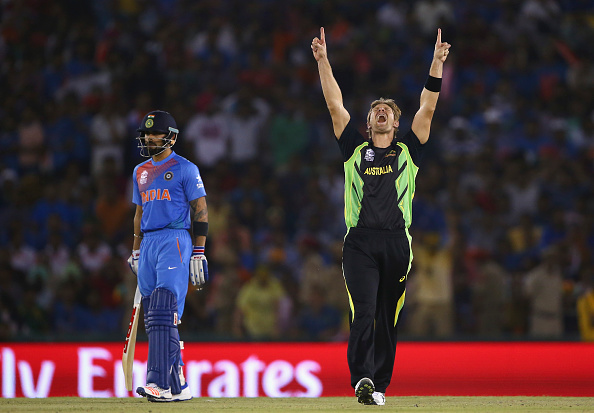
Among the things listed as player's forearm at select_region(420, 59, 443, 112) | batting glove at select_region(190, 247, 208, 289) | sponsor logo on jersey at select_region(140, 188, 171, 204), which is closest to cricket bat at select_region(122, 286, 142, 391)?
A: batting glove at select_region(190, 247, 208, 289)

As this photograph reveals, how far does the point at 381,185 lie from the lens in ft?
22.1

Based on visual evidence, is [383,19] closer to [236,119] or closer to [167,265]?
[236,119]

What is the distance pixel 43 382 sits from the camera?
32.4ft

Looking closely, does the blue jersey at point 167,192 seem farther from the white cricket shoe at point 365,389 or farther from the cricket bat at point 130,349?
the white cricket shoe at point 365,389

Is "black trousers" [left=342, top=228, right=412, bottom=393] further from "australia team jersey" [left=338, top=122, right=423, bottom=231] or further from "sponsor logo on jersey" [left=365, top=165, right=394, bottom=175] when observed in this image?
"sponsor logo on jersey" [left=365, top=165, right=394, bottom=175]

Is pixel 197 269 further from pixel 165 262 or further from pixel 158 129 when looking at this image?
pixel 158 129

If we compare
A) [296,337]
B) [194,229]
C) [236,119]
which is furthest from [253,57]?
[194,229]

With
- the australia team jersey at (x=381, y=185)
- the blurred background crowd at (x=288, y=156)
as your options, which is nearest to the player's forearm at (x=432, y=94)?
the australia team jersey at (x=381, y=185)

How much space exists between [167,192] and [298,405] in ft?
5.89

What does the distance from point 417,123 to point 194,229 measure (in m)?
1.80

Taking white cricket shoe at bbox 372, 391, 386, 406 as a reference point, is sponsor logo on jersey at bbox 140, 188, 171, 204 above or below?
above

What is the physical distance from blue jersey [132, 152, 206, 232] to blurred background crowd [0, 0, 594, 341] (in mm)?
3588

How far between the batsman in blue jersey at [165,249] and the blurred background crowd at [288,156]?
11.5 feet

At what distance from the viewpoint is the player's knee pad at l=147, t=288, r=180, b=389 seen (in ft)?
22.0
